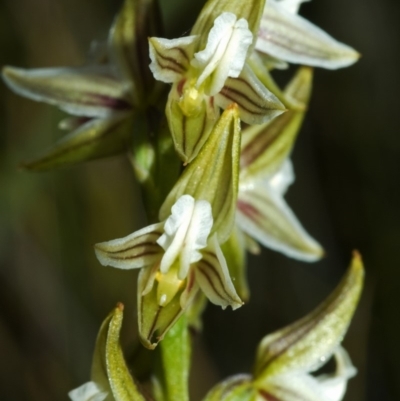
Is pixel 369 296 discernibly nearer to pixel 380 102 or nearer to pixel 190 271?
pixel 380 102

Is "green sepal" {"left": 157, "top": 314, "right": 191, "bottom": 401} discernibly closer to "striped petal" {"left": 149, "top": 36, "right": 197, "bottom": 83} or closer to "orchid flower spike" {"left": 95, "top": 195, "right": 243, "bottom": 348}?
"orchid flower spike" {"left": 95, "top": 195, "right": 243, "bottom": 348}

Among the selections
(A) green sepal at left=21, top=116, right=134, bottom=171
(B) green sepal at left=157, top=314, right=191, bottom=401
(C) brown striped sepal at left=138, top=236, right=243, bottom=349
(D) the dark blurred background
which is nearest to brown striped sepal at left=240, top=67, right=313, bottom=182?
(A) green sepal at left=21, top=116, right=134, bottom=171

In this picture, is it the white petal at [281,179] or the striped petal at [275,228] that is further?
the white petal at [281,179]

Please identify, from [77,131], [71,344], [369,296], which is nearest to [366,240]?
[369,296]

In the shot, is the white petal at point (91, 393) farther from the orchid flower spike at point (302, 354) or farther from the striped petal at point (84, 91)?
the striped petal at point (84, 91)

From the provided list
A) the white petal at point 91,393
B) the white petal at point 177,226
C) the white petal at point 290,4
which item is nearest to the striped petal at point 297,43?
the white petal at point 290,4
